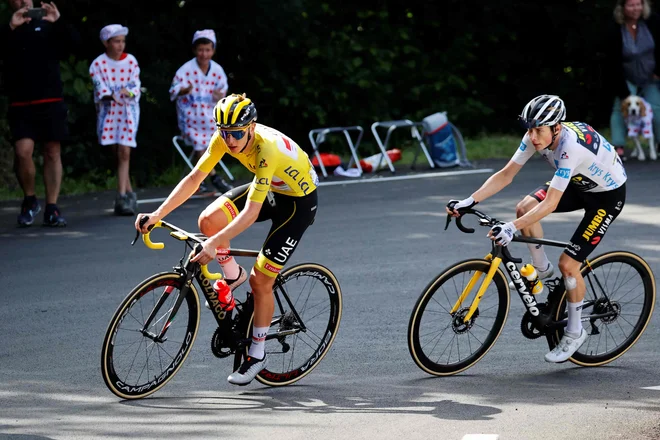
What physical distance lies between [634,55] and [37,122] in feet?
28.1

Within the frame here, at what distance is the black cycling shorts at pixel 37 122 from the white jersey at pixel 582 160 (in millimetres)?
6687

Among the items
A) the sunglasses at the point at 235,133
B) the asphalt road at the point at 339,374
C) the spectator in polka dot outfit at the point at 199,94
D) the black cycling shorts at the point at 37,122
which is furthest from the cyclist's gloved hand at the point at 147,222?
the spectator in polka dot outfit at the point at 199,94

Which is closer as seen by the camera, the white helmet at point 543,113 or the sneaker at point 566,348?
the white helmet at point 543,113

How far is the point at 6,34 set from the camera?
12.6 metres

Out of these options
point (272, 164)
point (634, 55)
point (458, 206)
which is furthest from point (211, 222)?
point (634, 55)

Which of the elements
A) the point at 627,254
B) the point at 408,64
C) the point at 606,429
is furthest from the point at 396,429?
the point at 408,64

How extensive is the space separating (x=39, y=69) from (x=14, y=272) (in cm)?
301

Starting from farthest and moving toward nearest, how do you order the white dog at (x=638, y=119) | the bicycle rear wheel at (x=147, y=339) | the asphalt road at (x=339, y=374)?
the white dog at (x=638, y=119) → the bicycle rear wheel at (x=147, y=339) → the asphalt road at (x=339, y=374)

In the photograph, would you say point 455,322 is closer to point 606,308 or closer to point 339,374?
point 339,374

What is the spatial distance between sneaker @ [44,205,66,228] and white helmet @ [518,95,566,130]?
6.83m

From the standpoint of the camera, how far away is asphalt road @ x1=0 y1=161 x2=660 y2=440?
244 inches

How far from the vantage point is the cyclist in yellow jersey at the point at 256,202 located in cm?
656

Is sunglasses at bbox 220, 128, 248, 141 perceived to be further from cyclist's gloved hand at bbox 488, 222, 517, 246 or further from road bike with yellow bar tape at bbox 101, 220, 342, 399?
cyclist's gloved hand at bbox 488, 222, 517, 246

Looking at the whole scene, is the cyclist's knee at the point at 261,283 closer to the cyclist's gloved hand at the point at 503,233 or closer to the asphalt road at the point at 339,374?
the asphalt road at the point at 339,374
